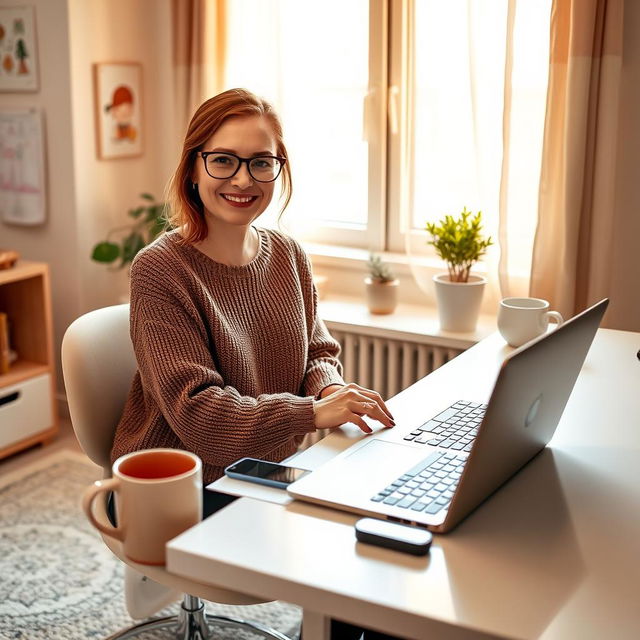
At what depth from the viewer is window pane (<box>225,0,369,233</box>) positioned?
9.63ft

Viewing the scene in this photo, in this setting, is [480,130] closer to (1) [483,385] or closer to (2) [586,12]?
(2) [586,12]

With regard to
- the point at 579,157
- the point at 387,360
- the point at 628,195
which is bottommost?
the point at 387,360

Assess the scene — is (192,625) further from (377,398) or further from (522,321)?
(522,321)

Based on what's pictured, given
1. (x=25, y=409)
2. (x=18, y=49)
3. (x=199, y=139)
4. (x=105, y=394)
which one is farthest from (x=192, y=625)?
(x=18, y=49)

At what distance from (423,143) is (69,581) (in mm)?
1645

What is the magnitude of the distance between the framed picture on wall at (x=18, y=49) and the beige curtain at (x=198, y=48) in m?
0.52

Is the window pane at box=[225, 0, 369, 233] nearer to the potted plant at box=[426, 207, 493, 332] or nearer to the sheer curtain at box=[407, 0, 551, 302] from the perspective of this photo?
the sheer curtain at box=[407, 0, 551, 302]

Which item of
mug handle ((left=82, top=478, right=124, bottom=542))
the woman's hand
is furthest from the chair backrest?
mug handle ((left=82, top=478, right=124, bottom=542))

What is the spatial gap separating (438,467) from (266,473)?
240mm

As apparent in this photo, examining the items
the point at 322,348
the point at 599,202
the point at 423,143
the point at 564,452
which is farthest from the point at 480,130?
the point at 564,452

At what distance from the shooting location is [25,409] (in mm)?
3086

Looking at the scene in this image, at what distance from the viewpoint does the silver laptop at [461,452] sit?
3.44ft

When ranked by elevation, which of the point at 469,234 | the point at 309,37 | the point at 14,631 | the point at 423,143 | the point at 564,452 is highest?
the point at 309,37

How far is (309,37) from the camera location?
2971 mm
